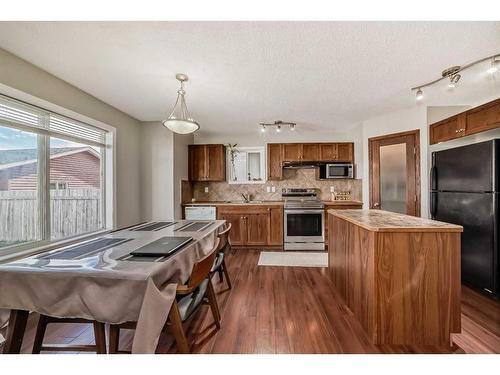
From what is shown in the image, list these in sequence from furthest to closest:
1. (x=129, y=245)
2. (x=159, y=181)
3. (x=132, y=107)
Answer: (x=159, y=181) < (x=132, y=107) < (x=129, y=245)

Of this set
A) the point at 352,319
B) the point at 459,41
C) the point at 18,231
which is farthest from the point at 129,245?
the point at 459,41

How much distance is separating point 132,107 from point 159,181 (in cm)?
128

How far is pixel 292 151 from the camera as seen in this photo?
4.73m

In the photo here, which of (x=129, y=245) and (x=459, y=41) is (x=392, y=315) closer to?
(x=129, y=245)

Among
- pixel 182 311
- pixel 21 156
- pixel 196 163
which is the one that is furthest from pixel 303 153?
pixel 21 156

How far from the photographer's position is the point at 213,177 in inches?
189

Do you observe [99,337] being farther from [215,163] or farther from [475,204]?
[215,163]

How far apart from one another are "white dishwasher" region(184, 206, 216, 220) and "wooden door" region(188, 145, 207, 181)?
2.37 ft

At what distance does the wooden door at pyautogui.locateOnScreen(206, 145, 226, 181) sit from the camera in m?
4.79

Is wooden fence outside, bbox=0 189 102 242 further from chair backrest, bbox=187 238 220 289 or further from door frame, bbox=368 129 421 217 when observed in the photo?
door frame, bbox=368 129 421 217

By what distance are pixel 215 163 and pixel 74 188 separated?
2.50 meters

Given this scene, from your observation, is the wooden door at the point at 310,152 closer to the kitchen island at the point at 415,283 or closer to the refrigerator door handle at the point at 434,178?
the refrigerator door handle at the point at 434,178

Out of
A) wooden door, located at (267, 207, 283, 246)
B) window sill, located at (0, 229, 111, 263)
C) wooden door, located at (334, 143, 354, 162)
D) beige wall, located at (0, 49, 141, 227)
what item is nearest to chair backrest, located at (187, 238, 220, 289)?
window sill, located at (0, 229, 111, 263)

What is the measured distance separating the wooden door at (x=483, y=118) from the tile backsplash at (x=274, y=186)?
7.66 feet
